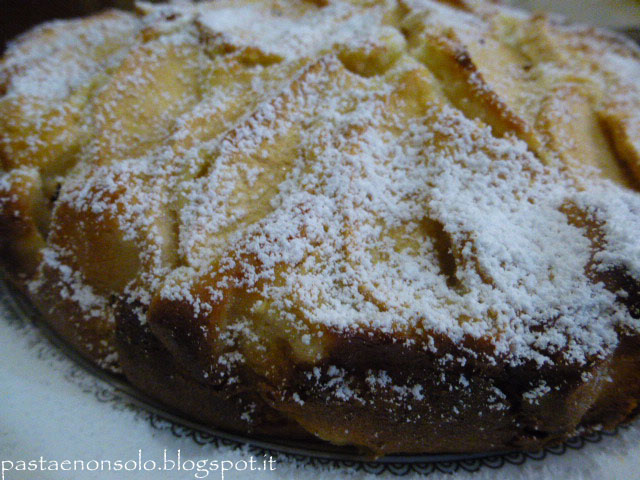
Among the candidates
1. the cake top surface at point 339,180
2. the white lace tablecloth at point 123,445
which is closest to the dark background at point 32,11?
the cake top surface at point 339,180

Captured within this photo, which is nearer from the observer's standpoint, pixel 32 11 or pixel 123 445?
pixel 123 445

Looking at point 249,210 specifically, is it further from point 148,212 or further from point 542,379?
point 542,379

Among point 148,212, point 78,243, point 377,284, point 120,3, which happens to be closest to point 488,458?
point 377,284

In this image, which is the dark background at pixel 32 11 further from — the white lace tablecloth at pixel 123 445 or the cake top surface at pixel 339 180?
the white lace tablecloth at pixel 123 445

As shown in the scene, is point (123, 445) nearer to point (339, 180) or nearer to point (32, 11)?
point (339, 180)

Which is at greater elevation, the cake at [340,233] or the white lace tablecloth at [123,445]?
the cake at [340,233]

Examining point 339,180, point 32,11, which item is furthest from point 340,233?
point 32,11

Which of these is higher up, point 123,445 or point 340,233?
point 340,233
